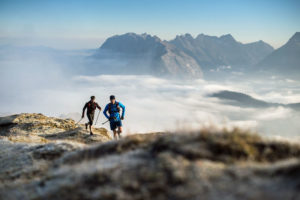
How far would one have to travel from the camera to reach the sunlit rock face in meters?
5.50

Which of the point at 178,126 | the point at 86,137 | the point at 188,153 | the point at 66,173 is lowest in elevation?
the point at 86,137

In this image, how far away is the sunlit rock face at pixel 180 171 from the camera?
550 centimetres

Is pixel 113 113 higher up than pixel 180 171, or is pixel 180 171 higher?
pixel 113 113

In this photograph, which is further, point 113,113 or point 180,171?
point 113,113

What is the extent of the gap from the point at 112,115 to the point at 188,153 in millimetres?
13207

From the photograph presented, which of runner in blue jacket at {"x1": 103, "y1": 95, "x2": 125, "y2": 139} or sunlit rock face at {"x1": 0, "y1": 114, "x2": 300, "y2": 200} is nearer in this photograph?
sunlit rock face at {"x1": 0, "y1": 114, "x2": 300, "y2": 200}

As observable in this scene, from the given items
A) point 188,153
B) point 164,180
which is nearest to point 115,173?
point 164,180

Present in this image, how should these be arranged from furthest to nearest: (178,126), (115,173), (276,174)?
(178,126) → (115,173) → (276,174)

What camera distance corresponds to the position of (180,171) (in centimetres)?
615

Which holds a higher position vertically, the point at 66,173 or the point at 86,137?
the point at 66,173

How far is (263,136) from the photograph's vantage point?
25.5 ft

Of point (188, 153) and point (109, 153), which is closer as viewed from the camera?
point (188, 153)

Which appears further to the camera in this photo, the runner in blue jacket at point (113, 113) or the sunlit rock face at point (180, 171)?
the runner in blue jacket at point (113, 113)

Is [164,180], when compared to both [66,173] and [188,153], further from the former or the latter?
[66,173]
